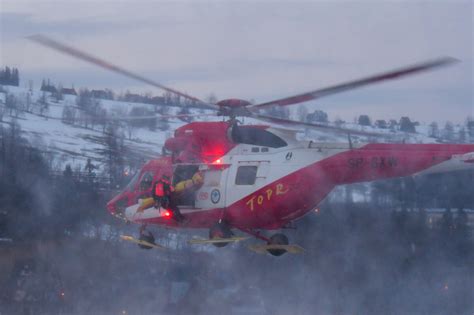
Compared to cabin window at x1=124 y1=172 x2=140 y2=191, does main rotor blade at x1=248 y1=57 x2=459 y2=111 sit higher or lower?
higher

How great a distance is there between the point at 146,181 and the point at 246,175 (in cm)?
206

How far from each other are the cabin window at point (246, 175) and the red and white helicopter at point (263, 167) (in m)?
0.01

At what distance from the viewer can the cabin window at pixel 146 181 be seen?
12.4 metres

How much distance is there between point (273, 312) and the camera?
15969 mm

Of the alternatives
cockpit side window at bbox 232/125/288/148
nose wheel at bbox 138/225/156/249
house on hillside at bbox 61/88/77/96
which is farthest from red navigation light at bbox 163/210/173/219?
house on hillside at bbox 61/88/77/96

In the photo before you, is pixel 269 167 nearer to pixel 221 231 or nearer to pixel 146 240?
pixel 221 231

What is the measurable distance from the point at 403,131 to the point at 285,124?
5.77 m

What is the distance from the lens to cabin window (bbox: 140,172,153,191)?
12.4 m

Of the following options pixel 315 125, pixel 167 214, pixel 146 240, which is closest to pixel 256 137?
pixel 315 125

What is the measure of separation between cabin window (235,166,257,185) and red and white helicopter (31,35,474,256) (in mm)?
14

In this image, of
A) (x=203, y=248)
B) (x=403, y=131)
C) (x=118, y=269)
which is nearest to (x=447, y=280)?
(x=403, y=131)

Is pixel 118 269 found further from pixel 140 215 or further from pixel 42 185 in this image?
pixel 140 215

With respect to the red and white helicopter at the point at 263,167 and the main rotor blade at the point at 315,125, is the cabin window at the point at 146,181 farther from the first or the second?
the main rotor blade at the point at 315,125

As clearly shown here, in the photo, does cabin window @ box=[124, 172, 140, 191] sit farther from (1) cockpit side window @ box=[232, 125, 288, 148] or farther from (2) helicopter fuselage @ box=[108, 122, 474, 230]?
(1) cockpit side window @ box=[232, 125, 288, 148]
